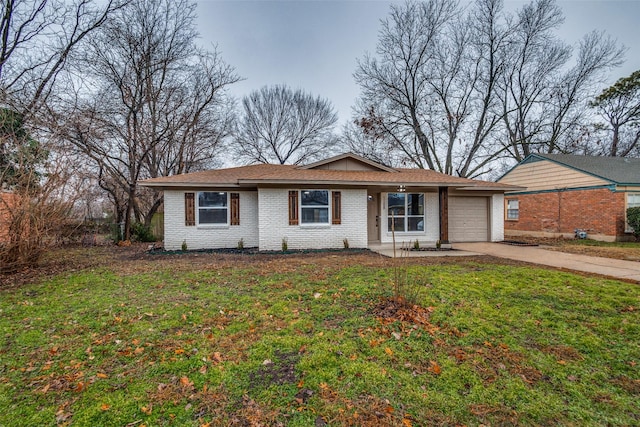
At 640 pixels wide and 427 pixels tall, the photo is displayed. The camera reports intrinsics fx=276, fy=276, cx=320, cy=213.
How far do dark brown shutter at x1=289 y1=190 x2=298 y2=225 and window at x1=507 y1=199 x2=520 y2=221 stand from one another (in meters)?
15.1

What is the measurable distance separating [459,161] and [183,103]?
2058cm

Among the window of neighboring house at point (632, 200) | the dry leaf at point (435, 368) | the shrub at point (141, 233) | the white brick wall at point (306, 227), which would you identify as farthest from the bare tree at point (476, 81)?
the dry leaf at point (435, 368)

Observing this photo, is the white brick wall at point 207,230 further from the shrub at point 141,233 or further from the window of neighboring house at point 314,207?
the shrub at point 141,233

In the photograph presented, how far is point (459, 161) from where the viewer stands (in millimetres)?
22578

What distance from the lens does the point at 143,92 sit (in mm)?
14805

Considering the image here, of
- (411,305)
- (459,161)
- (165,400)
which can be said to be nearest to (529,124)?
(459,161)

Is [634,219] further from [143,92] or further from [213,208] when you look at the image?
[143,92]

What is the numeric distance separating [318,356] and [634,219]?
17388 mm

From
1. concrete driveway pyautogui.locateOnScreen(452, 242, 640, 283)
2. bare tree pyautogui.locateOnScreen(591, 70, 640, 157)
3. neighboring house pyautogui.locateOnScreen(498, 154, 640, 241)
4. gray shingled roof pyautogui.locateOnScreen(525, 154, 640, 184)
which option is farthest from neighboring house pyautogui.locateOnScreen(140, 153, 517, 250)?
bare tree pyautogui.locateOnScreen(591, 70, 640, 157)

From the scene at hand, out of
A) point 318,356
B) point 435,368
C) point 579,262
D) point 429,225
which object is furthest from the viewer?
point 429,225

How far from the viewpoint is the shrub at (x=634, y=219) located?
1260 cm

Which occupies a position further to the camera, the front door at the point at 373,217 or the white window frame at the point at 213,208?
the front door at the point at 373,217

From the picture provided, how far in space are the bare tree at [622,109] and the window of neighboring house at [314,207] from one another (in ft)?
79.5

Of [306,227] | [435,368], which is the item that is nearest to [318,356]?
[435,368]
